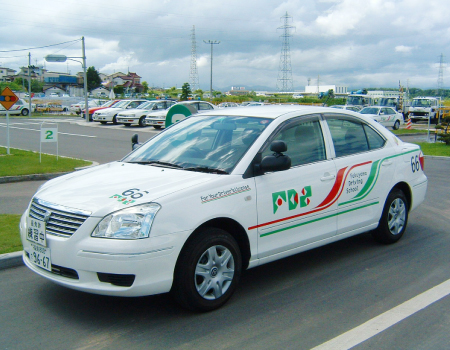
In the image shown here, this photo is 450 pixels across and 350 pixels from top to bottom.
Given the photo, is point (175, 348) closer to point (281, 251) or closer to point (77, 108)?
point (281, 251)

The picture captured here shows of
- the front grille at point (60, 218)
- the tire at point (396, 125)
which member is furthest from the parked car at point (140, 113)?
the front grille at point (60, 218)

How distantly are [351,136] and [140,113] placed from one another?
2782 centimetres

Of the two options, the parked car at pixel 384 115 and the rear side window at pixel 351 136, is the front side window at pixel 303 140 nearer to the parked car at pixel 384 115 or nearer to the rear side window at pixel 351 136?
the rear side window at pixel 351 136

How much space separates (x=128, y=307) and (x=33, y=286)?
115cm

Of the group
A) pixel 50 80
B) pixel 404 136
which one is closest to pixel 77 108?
pixel 404 136

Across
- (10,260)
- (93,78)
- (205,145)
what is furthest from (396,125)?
(93,78)

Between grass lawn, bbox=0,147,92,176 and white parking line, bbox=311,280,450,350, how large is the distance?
9.68 metres

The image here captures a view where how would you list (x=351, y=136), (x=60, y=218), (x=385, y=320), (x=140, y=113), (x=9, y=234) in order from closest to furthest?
1. (x=60, y=218)
2. (x=385, y=320)
3. (x=351, y=136)
4. (x=9, y=234)
5. (x=140, y=113)

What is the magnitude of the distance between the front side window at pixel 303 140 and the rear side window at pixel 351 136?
0.25 metres

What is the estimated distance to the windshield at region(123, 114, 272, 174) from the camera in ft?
15.9

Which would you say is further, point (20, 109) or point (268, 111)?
point (20, 109)

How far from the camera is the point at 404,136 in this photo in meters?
29.2

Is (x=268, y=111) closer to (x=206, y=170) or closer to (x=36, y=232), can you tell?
(x=206, y=170)

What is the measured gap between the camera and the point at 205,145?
518cm
